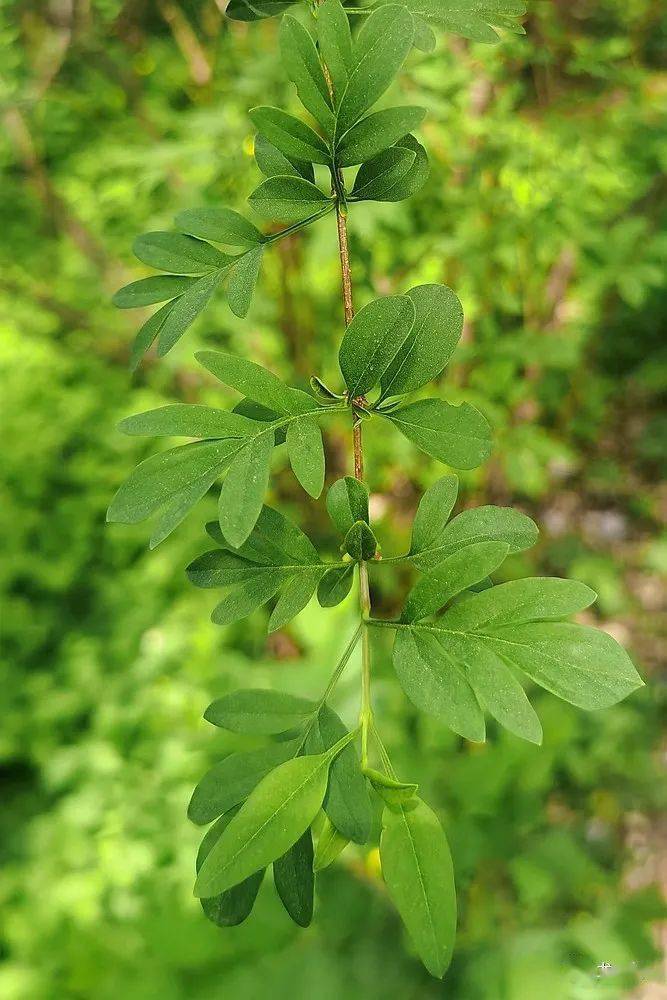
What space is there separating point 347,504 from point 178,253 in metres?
0.18

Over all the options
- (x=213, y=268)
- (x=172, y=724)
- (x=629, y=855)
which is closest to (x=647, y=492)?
(x=629, y=855)

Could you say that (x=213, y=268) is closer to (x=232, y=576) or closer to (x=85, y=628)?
(x=232, y=576)

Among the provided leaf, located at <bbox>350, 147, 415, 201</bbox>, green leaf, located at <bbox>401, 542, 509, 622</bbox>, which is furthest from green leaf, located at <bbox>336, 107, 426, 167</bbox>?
green leaf, located at <bbox>401, 542, 509, 622</bbox>

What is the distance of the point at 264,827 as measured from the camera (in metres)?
0.39

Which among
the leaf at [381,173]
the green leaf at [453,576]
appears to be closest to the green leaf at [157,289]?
A: the leaf at [381,173]

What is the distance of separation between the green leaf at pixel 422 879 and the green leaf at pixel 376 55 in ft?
1.18

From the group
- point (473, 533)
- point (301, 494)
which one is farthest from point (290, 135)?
point (301, 494)

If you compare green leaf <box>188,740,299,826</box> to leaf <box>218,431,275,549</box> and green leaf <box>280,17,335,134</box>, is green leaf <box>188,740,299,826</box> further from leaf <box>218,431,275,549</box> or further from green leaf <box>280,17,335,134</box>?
green leaf <box>280,17,335,134</box>

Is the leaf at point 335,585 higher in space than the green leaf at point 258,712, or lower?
higher

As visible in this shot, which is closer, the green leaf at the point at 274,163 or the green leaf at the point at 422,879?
the green leaf at the point at 422,879

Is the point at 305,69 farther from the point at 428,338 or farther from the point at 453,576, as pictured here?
the point at 453,576

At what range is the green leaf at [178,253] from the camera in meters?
0.48

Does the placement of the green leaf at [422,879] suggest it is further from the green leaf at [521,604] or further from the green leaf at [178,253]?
the green leaf at [178,253]

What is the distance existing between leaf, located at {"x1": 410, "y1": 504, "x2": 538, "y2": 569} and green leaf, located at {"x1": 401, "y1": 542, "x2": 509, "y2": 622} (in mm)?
26
